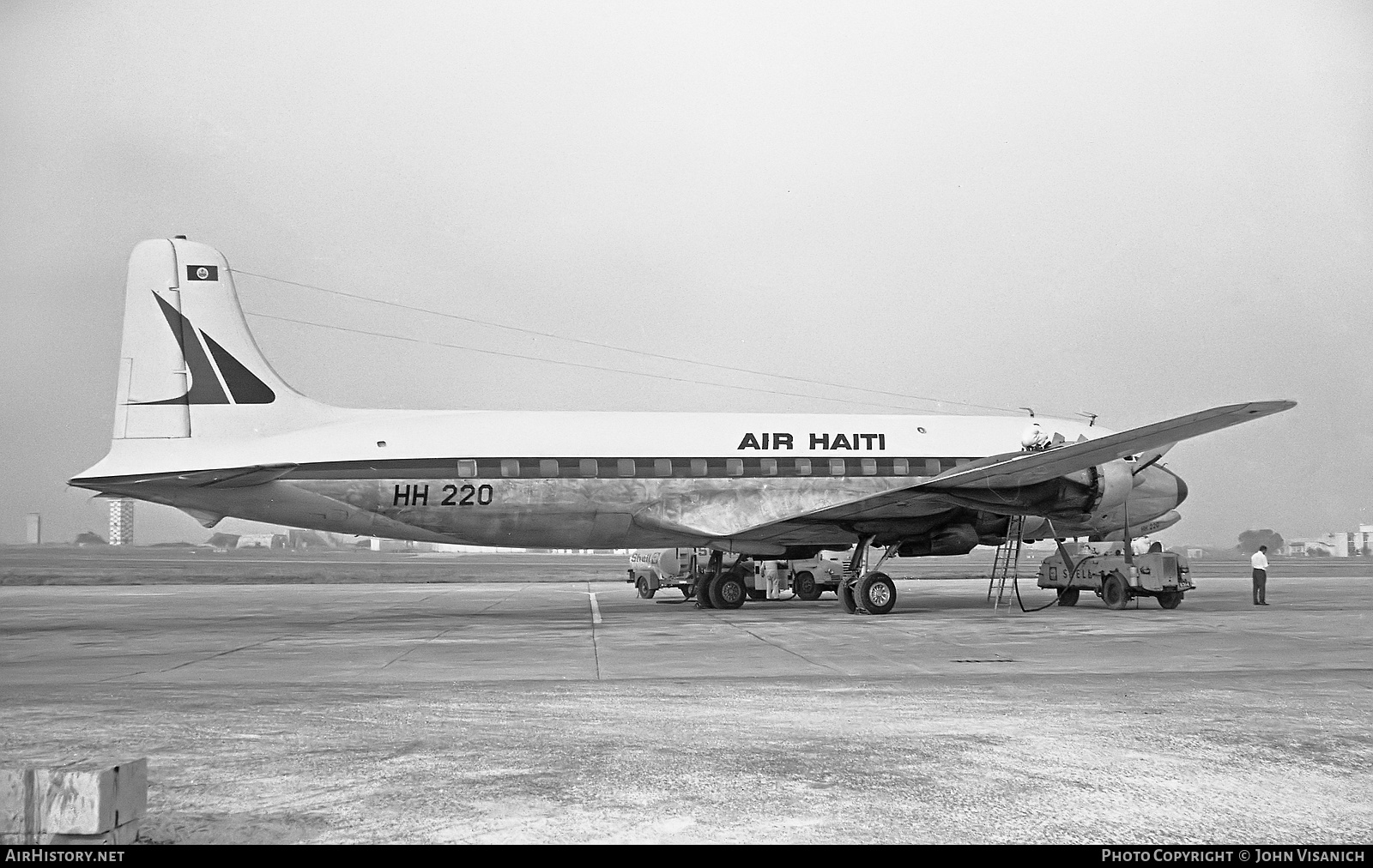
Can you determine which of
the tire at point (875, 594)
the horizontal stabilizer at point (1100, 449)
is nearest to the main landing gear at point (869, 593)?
the tire at point (875, 594)

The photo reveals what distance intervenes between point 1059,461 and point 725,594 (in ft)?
28.0

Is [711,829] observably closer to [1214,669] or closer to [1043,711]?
[1043,711]

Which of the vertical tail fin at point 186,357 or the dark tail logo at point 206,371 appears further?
the dark tail logo at point 206,371

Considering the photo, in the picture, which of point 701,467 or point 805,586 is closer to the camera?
point 701,467

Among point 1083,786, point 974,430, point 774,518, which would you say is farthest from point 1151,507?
point 1083,786

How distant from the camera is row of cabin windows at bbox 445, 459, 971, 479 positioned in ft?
74.1

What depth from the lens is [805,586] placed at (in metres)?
28.1

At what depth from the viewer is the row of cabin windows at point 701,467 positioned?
2258 centimetres

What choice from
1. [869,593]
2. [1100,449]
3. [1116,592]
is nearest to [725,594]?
[869,593]

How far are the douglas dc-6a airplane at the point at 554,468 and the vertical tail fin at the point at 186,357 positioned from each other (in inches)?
1.2

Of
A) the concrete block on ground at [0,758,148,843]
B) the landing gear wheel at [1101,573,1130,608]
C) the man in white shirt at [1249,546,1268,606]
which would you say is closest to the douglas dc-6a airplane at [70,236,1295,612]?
the landing gear wheel at [1101,573,1130,608]

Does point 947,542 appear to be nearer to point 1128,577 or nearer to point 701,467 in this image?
point 1128,577

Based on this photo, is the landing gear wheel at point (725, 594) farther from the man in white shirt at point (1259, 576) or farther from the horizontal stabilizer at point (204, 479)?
the man in white shirt at point (1259, 576)

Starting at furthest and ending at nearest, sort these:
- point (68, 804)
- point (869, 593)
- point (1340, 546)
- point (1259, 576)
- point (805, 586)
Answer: point (1340, 546), point (805, 586), point (1259, 576), point (869, 593), point (68, 804)
